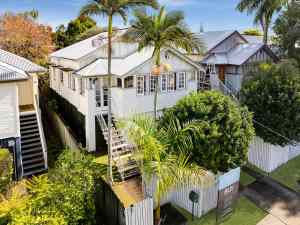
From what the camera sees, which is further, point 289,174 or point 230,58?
point 230,58

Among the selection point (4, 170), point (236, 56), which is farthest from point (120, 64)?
point (236, 56)

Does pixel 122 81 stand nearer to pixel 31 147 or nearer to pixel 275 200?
pixel 31 147

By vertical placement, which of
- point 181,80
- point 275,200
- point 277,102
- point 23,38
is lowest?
point 275,200

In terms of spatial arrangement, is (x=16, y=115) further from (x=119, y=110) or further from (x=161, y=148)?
(x=161, y=148)

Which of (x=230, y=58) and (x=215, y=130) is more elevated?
(x=230, y=58)

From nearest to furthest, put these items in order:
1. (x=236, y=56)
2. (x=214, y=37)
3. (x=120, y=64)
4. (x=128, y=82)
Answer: (x=128, y=82) → (x=120, y=64) → (x=236, y=56) → (x=214, y=37)

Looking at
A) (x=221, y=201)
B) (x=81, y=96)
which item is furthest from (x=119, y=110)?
(x=221, y=201)
